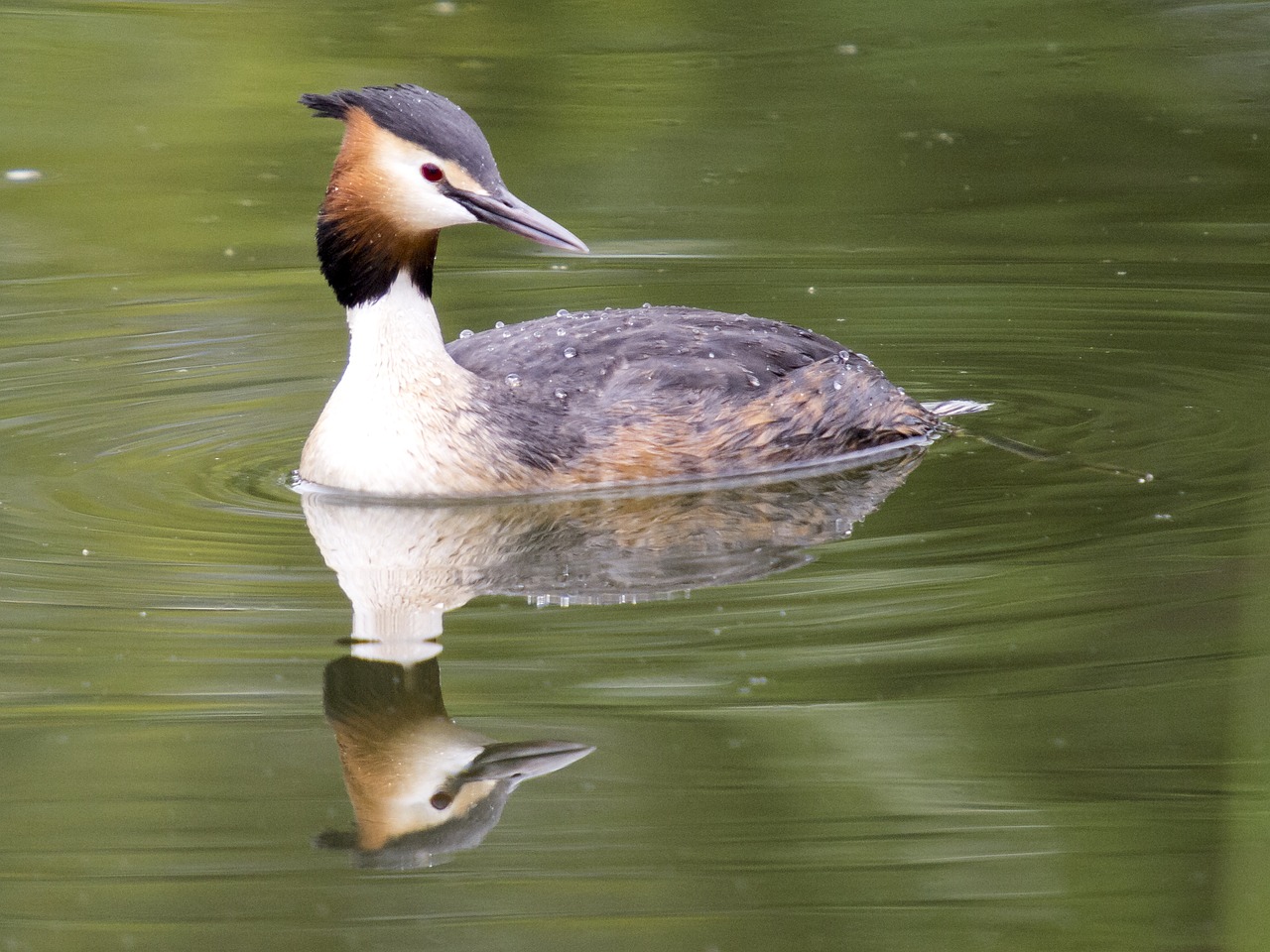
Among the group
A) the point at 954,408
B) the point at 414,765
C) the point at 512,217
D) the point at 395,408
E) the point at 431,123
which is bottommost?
the point at 954,408

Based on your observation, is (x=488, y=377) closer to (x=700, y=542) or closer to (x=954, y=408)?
(x=700, y=542)

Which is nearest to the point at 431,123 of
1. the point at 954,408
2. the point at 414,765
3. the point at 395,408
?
the point at 395,408

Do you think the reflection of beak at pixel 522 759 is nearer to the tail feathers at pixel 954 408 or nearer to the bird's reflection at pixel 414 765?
the bird's reflection at pixel 414 765

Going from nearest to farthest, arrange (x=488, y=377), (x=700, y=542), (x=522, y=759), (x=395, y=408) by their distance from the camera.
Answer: (x=522, y=759) < (x=700, y=542) < (x=395, y=408) < (x=488, y=377)

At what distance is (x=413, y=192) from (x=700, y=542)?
1.60 m

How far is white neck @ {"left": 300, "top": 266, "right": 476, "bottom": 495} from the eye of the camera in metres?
7.49

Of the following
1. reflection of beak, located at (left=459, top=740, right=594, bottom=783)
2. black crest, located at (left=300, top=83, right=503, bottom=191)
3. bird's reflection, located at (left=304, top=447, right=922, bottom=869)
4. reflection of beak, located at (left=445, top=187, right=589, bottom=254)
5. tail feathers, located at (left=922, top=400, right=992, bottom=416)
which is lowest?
tail feathers, located at (left=922, top=400, right=992, bottom=416)

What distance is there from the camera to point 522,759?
16.9 feet

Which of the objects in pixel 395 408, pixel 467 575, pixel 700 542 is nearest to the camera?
pixel 467 575

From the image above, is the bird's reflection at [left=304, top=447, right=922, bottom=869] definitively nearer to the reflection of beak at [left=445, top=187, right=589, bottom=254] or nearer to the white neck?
the white neck

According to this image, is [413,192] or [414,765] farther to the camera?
[413,192]

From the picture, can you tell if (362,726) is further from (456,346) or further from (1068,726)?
(456,346)

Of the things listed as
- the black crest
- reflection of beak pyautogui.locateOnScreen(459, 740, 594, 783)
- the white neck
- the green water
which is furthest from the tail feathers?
reflection of beak pyautogui.locateOnScreen(459, 740, 594, 783)

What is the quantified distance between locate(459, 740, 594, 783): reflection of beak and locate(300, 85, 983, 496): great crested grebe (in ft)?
7.79
